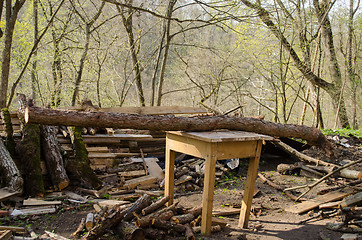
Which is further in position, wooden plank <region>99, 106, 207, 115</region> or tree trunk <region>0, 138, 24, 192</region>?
wooden plank <region>99, 106, 207, 115</region>

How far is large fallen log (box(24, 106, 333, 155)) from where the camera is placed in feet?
10.8

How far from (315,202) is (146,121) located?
9.75ft

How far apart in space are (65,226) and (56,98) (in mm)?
8817

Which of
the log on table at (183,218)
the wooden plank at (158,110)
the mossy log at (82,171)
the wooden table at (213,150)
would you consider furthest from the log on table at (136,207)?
the wooden plank at (158,110)

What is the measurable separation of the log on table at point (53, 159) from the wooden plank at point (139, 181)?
43.7 inches

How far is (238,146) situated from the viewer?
3293 mm

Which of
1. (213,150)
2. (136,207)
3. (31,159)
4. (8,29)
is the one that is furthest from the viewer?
(8,29)

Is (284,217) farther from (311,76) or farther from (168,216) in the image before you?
(311,76)

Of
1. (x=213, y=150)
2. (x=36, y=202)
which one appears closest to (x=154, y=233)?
(x=213, y=150)

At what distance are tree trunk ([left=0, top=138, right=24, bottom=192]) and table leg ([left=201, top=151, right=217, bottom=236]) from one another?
115 inches

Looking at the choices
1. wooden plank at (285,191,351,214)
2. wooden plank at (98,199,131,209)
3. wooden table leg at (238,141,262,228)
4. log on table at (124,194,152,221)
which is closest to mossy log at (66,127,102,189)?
wooden plank at (98,199,131,209)

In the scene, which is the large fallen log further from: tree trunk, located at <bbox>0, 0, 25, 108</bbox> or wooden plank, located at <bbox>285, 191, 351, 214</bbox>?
tree trunk, located at <bbox>0, 0, 25, 108</bbox>

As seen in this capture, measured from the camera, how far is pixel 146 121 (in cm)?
355

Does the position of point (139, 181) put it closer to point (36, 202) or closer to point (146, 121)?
point (36, 202)
